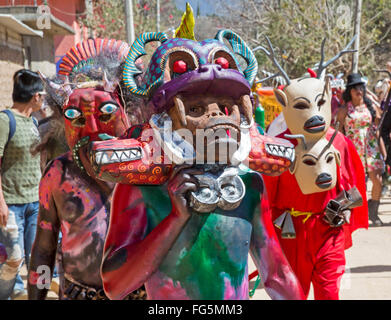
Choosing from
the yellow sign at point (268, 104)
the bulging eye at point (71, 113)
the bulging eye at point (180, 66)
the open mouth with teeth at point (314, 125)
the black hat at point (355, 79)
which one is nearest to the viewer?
A: the bulging eye at point (180, 66)

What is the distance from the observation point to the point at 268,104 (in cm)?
889

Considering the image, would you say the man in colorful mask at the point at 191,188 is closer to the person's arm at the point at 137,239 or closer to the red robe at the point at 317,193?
the person's arm at the point at 137,239

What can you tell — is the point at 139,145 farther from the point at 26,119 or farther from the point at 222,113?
the point at 26,119

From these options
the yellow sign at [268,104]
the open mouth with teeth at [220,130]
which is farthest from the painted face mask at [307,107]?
the yellow sign at [268,104]

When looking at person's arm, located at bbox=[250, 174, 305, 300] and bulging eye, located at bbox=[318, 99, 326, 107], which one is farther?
bulging eye, located at bbox=[318, 99, 326, 107]

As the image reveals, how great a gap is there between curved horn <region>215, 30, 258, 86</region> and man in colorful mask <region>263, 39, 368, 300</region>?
5.47 feet

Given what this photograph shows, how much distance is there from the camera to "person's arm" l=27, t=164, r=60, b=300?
286 centimetres

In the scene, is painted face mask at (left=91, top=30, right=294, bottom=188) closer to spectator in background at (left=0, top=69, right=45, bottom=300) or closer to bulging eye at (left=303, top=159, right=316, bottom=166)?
bulging eye at (left=303, top=159, right=316, bottom=166)

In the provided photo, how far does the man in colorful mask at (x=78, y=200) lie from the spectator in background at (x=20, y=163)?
202cm

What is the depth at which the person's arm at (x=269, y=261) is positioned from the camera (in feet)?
6.60

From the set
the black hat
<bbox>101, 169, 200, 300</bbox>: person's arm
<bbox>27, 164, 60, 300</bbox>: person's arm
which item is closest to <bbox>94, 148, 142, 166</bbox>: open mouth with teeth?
<bbox>101, 169, 200, 300</bbox>: person's arm

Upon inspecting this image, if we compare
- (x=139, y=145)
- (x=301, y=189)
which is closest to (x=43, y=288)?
(x=139, y=145)

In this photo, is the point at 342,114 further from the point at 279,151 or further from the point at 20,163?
the point at 279,151

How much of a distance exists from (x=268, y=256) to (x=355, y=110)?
611cm
